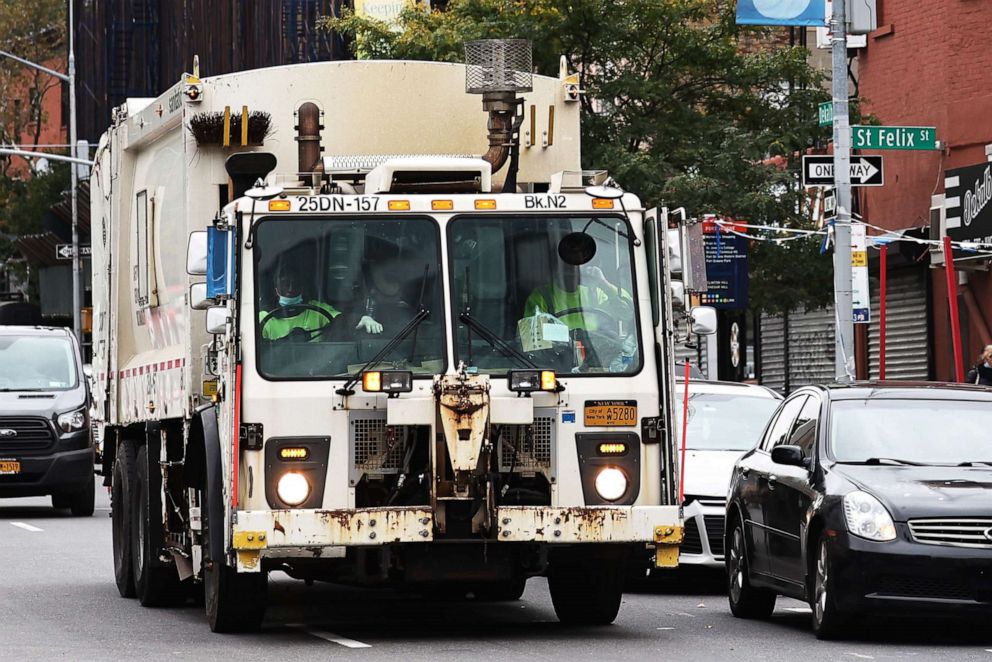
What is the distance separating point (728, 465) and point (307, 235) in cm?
546

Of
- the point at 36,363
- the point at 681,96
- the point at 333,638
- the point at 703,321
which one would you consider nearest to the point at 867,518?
the point at 703,321

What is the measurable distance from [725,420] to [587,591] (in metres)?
4.51

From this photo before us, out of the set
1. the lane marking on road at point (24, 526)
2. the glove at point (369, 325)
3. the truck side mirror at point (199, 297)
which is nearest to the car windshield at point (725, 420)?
the glove at point (369, 325)

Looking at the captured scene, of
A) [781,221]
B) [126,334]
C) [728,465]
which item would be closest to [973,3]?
[781,221]

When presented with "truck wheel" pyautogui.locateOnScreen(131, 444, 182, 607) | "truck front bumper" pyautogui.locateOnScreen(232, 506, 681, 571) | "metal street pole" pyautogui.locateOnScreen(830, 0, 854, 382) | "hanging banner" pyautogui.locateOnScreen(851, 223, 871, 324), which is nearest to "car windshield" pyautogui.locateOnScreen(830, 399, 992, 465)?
"truck front bumper" pyautogui.locateOnScreen(232, 506, 681, 571)

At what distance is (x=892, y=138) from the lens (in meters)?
22.7

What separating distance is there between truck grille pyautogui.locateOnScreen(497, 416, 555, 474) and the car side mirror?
5.72 ft

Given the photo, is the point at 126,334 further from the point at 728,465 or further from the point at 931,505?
the point at 931,505

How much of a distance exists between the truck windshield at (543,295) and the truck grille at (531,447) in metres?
0.34

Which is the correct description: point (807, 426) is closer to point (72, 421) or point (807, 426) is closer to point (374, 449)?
point (374, 449)

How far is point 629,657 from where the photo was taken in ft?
39.4

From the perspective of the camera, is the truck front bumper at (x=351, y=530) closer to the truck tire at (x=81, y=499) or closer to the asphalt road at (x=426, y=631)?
the asphalt road at (x=426, y=631)

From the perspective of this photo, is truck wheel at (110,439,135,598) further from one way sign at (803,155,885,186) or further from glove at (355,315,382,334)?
one way sign at (803,155,885,186)

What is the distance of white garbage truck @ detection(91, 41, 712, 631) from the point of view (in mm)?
12023
